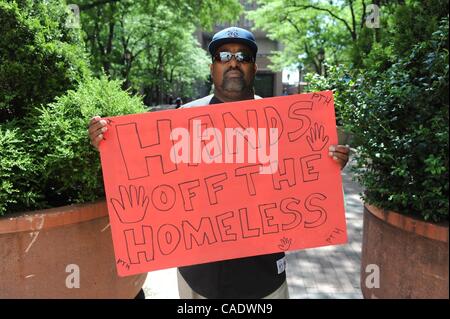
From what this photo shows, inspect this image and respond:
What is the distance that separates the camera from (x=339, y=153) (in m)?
2.36

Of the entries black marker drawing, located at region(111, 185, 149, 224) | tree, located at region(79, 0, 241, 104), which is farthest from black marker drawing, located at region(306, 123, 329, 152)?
tree, located at region(79, 0, 241, 104)

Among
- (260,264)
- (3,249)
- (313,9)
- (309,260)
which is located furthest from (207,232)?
(313,9)

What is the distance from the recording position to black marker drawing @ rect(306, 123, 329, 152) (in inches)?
94.3

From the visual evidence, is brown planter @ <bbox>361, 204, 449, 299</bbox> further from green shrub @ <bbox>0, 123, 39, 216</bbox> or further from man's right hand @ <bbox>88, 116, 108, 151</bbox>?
green shrub @ <bbox>0, 123, 39, 216</bbox>

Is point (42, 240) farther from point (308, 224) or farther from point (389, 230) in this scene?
point (389, 230)

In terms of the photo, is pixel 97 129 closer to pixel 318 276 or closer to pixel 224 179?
pixel 224 179

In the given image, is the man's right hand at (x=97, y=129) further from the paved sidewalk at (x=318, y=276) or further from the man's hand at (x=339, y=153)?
the paved sidewalk at (x=318, y=276)

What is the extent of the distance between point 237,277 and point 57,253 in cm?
122

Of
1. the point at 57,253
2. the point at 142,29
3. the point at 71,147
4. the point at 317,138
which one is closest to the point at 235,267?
the point at 317,138

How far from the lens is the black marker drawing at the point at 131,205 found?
2365mm

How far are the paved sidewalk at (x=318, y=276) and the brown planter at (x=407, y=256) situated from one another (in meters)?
1.03

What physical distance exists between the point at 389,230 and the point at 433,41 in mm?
1114

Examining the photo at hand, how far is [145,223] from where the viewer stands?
7.83ft

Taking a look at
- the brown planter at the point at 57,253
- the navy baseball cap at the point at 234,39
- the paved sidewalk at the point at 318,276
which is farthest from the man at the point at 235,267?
the paved sidewalk at the point at 318,276
